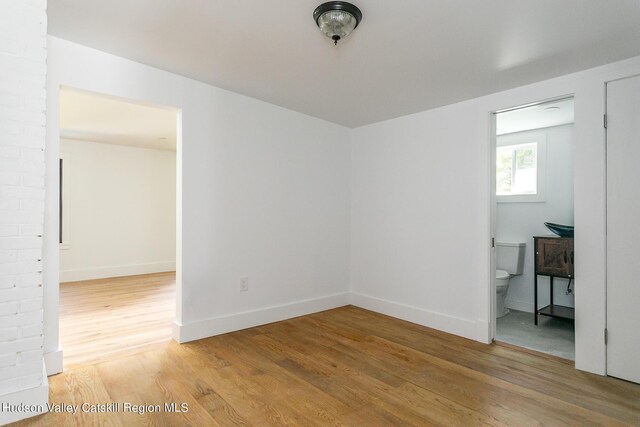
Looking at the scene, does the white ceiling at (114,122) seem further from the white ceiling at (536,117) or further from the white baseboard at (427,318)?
the white ceiling at (536,117)

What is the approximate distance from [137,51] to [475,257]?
322cm

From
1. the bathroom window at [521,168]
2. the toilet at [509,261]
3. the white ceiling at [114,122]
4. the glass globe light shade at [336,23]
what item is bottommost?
the toilet at [509,261]

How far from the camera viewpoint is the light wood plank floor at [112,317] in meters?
2.74

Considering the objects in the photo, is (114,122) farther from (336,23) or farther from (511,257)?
(511,257)

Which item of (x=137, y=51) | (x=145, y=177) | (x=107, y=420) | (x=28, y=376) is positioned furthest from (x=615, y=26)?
(x=145, y=177)

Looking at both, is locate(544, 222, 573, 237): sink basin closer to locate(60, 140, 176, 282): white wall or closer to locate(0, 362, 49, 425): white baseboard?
locate(0, 362, 49, 425): white baseboard

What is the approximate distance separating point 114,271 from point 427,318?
207 inches

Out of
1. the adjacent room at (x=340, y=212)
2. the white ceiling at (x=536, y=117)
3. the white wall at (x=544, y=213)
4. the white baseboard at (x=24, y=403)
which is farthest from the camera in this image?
the white wall at (x=544, y=213)

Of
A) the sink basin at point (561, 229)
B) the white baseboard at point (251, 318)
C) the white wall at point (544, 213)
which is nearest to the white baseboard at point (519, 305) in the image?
the white wall at point (544, 213)

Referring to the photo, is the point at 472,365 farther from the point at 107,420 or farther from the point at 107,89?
the point at 107,89

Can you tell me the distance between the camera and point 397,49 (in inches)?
88.2

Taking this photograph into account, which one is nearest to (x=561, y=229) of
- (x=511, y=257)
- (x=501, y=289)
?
(x=511, y=257)

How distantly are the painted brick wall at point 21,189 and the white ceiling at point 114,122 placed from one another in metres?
1.20

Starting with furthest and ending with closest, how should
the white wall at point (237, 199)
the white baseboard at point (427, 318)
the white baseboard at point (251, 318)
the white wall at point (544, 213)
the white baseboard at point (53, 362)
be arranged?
the white wall at point (544, 213) → the white baseboard at point (427, 318) → the white baseboard at point (251, 318) → the white wall at point (237, 199) → the white baseboard at point (53, 362)
